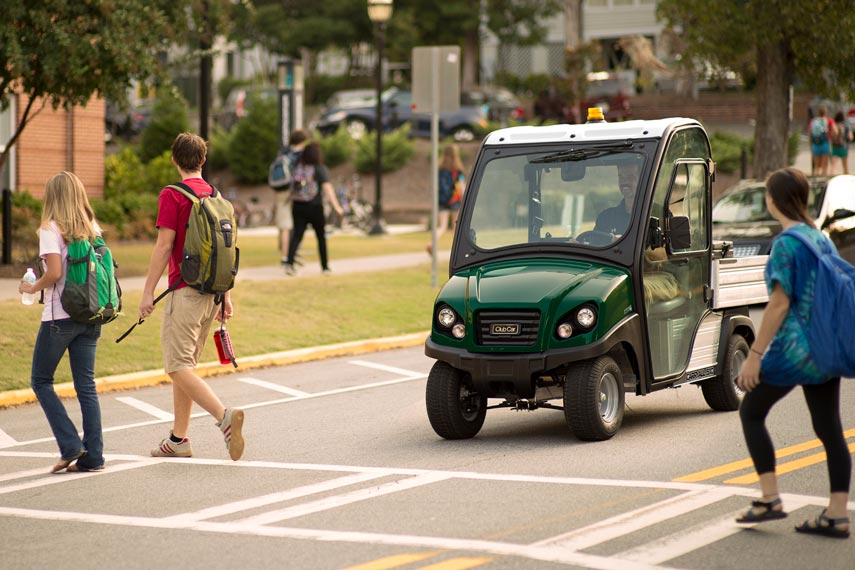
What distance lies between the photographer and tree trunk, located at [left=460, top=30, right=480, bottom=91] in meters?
54.7

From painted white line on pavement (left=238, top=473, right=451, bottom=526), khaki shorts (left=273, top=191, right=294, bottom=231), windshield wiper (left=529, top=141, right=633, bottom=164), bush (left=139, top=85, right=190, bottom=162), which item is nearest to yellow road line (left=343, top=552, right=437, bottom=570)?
painted white line on pavement (left=238, top=473, right=451, bottom=526)

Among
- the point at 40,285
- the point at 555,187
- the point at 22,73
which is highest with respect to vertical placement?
the point at 22,73

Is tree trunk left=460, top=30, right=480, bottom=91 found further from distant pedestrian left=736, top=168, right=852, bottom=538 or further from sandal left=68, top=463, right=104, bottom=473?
distant pedestrian left=736, top=168, right=852, bottom=538

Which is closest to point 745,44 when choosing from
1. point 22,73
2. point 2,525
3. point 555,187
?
point 22,73

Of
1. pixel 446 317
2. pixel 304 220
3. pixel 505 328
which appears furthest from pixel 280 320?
pixel 505 328

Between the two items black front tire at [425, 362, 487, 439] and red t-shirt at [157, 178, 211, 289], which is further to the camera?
black front tire at [425, 362, 487, 439]

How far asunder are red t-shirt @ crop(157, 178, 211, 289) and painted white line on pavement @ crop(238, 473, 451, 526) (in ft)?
6.10

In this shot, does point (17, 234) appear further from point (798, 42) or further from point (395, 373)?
point (798, 42)

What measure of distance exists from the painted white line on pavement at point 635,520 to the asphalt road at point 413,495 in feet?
0.04

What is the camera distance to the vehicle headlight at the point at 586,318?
8352 mm

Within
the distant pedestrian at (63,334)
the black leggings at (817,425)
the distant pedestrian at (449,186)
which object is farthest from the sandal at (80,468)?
the distant pedestrian at (449,186)

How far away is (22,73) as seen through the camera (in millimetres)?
16219

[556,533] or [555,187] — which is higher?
[555,187]

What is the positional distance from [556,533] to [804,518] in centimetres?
128
